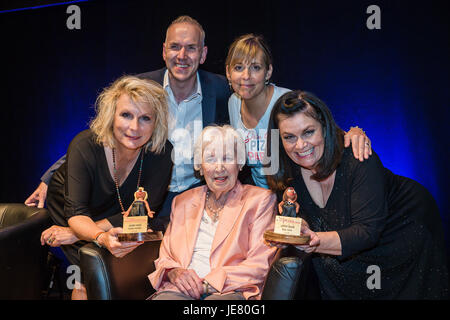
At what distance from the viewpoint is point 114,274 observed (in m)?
2.29

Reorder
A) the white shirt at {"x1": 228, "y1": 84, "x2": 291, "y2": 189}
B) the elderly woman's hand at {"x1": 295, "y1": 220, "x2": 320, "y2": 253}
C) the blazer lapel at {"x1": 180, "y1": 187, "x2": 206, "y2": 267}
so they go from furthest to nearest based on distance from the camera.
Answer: the white shirt at {"x1": 228, "y1": 84, "x2": 291, "y2": 189} < the blazer lapel at {"x1": 180, "y1": 187, "x2": 206, "y2": 267} < the elderly woman's hand at {"x1": 295, "y1": 220, "x2": 320, "y2": 253}

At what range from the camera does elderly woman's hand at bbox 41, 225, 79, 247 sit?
2658 mm

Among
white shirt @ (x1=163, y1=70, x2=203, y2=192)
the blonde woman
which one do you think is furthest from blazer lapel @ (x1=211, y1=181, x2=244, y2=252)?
white shirt @ (x1=163, y1=70, x2=203, y2=192)

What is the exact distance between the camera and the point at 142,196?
233 cm

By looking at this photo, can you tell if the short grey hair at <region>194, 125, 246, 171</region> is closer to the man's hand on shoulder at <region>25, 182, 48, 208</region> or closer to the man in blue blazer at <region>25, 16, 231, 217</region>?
the man in blue blazer at <region>25, 16, 231, 217</region>

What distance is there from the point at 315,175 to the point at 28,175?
12.2 feet

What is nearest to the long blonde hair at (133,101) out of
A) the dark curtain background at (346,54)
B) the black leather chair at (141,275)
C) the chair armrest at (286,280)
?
the black leather chair at (141,275)

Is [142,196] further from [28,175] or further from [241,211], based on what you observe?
[28,175]

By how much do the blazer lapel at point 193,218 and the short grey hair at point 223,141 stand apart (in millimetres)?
196

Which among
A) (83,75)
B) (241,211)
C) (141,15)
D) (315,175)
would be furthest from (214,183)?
(83,75)

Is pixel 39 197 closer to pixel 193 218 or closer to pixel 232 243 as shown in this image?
pixel 193 218

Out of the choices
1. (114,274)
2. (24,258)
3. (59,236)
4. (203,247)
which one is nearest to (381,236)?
(203,247)

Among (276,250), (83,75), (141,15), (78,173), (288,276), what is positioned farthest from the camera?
(83,75)

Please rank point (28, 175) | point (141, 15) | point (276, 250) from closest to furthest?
point (276, 250)
point (141, 15)
point (28, 175)
